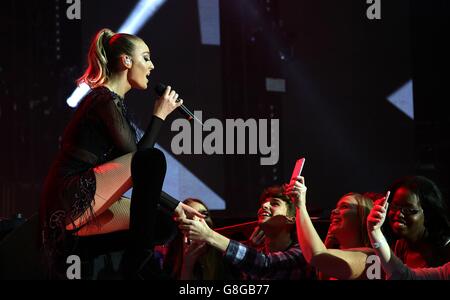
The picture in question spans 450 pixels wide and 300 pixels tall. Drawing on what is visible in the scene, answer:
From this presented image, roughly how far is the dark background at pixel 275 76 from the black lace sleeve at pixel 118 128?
1550 millimetres

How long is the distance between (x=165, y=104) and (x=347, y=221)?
0.91 m

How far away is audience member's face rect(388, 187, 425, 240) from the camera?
264 centimetres

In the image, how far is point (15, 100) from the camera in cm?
405

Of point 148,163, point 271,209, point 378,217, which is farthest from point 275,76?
point 148,163

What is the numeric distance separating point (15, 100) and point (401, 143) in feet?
7.97

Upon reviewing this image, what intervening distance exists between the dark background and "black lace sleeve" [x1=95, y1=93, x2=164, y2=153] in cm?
155

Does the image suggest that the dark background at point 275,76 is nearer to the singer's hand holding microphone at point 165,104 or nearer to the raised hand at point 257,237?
the raised hand at point 257,237

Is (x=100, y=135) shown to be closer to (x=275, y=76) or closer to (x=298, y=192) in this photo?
(x=298, y=192)

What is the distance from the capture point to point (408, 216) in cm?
265

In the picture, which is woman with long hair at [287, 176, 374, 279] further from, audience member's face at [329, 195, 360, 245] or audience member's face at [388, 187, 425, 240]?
audience member's face at [388, 187, 425, 240]

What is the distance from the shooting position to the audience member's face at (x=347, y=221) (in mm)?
2803

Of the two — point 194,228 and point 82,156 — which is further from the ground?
point 82,156

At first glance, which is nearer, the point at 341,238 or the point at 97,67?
the point at 97,67
